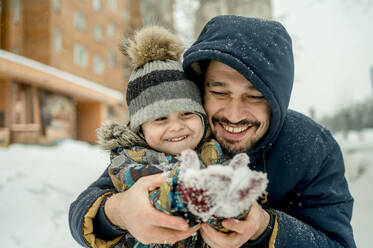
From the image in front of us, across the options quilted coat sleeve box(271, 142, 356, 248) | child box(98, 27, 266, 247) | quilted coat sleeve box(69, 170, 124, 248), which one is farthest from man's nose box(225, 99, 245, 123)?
quilted coat sleeve box(69, 170, 124, 248)

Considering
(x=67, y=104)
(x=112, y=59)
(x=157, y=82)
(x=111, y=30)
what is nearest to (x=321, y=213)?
(x=157, y=82)

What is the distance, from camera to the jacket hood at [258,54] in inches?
57.5

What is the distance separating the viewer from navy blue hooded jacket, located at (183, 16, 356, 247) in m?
1.45

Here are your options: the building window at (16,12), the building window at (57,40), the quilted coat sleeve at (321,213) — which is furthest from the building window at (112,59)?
the quilted coat sleeve at (321,213)

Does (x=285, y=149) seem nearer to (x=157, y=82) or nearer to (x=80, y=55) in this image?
(x=157, y=82)

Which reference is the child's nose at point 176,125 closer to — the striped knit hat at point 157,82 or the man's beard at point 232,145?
the striped knit hat at point 157,82

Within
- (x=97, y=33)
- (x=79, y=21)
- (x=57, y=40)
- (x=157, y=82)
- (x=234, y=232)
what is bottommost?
(x=234, y=232)

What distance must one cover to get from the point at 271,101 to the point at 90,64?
14.7 meters

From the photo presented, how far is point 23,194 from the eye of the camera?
3.56m

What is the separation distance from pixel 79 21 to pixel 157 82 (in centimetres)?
1433

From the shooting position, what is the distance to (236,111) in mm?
1629

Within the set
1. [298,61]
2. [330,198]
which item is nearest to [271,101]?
[330,198]

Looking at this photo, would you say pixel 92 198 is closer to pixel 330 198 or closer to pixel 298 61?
pixel 330 198

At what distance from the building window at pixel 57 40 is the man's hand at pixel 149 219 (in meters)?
12.9
